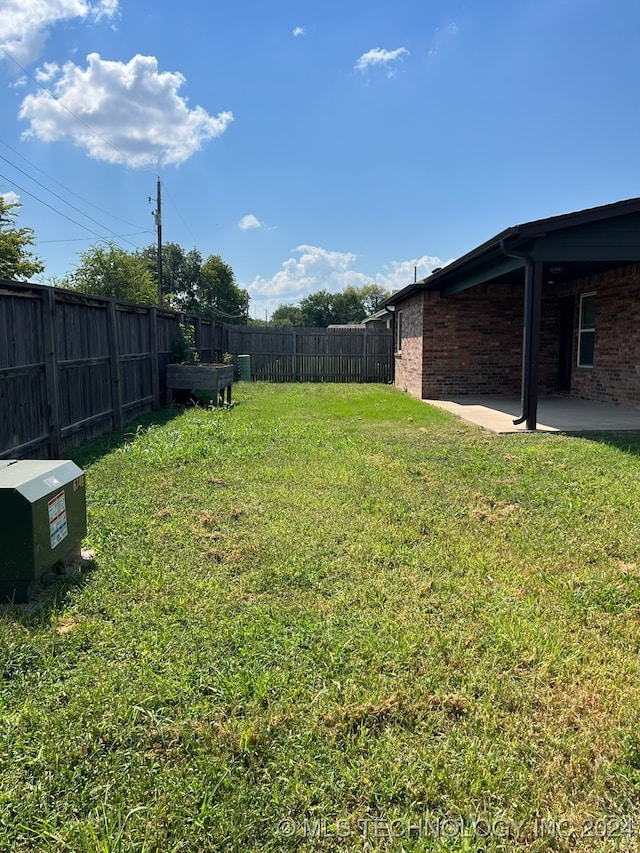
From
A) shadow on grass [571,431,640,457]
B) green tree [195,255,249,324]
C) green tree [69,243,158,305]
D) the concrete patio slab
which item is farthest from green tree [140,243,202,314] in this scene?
shadow on grass [571,431,640,457]

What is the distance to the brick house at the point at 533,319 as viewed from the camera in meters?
7.65

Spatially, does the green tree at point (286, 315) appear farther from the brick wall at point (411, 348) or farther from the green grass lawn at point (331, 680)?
the green grass lawn at point (331, 680)

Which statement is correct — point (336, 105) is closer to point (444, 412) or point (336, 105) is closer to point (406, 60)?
point (406, 60)

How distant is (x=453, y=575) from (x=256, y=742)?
1665 mm

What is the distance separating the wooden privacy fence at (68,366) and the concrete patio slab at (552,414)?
18.3 feet

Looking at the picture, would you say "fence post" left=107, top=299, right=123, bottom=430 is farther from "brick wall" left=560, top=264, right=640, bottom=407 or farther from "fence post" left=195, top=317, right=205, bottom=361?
"brick wall" left=560, top=264, right=640, bottom=407

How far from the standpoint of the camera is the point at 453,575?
3176 mm

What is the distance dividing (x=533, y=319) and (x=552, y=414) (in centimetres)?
238

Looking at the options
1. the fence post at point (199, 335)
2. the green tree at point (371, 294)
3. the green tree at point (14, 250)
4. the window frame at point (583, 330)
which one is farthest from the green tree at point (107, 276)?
the green tree at point (371, 294)

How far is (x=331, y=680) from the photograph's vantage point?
2211 millimetres

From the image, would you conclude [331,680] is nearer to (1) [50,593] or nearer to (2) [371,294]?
(1) [50,593]

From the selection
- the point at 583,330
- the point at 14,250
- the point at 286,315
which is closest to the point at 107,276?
the point at 14,250

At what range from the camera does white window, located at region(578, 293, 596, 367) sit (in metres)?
11.0

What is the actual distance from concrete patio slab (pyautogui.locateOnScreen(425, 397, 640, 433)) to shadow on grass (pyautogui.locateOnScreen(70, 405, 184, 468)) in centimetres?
513
